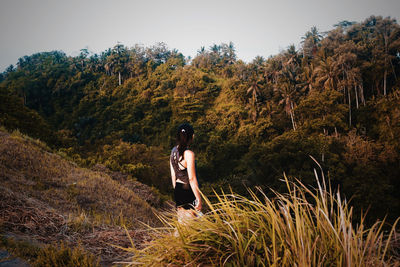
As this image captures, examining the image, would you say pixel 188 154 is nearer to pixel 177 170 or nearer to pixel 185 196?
pixel 177 170

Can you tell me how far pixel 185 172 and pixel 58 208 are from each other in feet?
9.64

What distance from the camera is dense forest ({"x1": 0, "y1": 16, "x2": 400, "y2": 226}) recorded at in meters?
22.2

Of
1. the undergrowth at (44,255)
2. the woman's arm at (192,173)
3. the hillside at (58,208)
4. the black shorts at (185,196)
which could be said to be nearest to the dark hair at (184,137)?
the woman's arm at (192,173)

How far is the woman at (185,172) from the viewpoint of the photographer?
2.60 m

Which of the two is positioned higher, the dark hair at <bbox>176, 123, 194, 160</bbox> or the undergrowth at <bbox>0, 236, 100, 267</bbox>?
the dark hair at <bbox>176, 123, 194, 160</bbox>

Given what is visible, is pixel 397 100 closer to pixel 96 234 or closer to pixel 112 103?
pixel 96 234

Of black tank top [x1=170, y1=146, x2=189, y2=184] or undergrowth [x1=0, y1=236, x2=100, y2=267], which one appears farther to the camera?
black tank top [x1=170, y1=146, x2=189, y2=184]

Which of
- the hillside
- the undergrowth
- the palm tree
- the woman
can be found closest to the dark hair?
the woman

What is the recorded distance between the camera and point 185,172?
8.95ft

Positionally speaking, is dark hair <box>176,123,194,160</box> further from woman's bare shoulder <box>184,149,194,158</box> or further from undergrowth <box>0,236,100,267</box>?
undergrowth <box>0,236,100,267</box>

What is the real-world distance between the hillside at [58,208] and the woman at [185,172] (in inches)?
22.1

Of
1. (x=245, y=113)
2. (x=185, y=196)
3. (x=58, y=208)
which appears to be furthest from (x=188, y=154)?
(x=245, y=113)

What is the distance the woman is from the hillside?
56cm

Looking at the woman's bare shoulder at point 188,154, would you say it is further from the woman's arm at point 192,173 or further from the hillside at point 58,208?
the hillside at point 58,208
